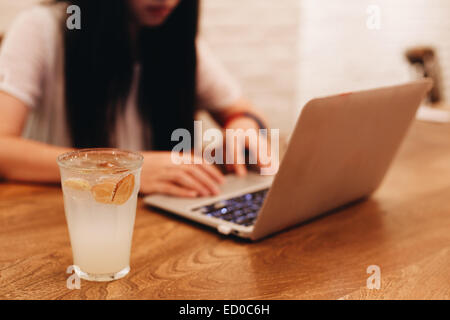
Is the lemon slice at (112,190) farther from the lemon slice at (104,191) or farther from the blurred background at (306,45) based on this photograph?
the blurred background at (306,45)

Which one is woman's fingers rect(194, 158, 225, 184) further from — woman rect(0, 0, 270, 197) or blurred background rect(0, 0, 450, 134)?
blurred background rect(0, 0, 450, 134)

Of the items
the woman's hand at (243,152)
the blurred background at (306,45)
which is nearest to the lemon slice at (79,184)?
the woman's hand at (243,152)

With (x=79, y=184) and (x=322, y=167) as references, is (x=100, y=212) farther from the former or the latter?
(x=322, y=167)

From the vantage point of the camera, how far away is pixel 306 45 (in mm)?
2953

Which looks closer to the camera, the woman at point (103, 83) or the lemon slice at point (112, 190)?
the lemon slice at point (112, 190)

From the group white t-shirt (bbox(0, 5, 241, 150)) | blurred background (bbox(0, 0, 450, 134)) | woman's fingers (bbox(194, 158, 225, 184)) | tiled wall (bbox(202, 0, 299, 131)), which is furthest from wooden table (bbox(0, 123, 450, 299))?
tiled wall (bbox(202, 0, 299, 131))

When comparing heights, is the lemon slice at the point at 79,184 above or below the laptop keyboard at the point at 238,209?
above

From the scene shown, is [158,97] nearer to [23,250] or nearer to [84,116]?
[84,116]

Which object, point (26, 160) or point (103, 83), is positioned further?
point (103, 83)

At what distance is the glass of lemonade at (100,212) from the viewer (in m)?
0.54

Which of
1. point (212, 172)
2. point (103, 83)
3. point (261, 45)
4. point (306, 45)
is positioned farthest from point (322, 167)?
point (306, 45)

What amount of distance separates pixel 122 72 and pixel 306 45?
186 cm

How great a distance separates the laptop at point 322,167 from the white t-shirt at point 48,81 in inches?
22.7

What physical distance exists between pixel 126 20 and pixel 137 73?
0.16 metres
